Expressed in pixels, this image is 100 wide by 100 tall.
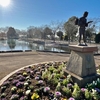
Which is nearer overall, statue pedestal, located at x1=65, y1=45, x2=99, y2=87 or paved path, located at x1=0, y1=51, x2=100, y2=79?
statue pedestal, located at x1=65, y1=45, x2=99, y2=87

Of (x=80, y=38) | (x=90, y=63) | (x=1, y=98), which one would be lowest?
(x=1, y=98)

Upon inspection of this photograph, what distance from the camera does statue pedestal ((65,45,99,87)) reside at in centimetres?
381

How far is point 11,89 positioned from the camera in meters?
3.42

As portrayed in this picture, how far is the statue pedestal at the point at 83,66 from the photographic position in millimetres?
3812

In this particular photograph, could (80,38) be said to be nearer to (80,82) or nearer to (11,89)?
(80,82)

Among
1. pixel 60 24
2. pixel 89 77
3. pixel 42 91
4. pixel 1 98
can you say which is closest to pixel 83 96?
pixel 89 77

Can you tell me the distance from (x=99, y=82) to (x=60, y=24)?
37.8 metres

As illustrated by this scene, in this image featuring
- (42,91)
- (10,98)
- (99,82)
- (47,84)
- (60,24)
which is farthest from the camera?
(60,24)

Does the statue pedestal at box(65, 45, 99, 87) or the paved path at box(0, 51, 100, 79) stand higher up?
the statue pedestal at box(65, 45, 99, 87)

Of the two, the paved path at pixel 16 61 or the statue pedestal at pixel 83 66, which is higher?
the statue pedestal at pixel 83 66

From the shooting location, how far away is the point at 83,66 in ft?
12.8

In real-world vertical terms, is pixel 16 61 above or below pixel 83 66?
below

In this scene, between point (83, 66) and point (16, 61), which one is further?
point (16, 61)

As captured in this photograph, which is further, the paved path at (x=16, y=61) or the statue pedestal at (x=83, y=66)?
the paved path at (x=16, y=61)
